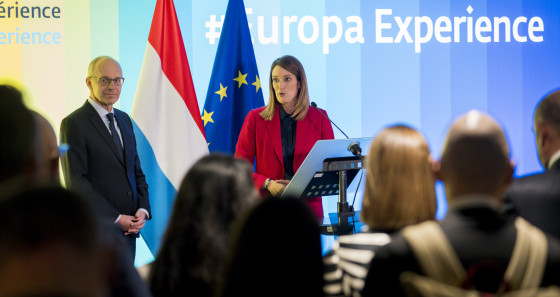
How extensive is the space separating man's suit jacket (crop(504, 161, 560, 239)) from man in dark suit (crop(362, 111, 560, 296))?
0.57m

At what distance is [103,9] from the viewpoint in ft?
18.6

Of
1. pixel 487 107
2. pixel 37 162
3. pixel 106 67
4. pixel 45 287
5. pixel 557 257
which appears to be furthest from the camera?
pixel 487 107

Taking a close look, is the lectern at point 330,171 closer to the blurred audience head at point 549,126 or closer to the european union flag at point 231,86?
the blurred audience head at point 549,126

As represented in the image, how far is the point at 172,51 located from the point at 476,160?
391cm

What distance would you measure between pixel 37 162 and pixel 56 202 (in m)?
0.82

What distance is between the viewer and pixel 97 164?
158 inches

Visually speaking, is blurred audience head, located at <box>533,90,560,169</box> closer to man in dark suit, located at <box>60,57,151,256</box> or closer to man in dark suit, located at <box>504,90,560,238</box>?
man in dark suit, located at <box>504,90,560,238</box>

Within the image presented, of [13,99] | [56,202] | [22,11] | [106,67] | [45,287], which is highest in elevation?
[22,11]

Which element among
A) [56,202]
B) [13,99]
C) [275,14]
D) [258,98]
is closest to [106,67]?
[258,98]

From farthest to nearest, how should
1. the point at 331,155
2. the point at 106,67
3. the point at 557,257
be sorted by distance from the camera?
the point at 106,67
the point at 331,155
the point at 557,257

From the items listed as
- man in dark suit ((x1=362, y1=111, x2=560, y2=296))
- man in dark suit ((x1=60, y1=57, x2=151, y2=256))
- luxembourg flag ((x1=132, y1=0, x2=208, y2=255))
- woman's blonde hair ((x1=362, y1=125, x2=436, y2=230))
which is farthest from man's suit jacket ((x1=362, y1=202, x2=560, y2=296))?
luxembourg flag ((x1=132, y1=0, x2=208, y2=255))

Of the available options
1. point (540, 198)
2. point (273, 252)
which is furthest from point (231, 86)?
point (273, 252)

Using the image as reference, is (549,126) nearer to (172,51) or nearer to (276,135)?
(276,135)

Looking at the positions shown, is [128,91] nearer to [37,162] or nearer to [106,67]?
[106,67]
